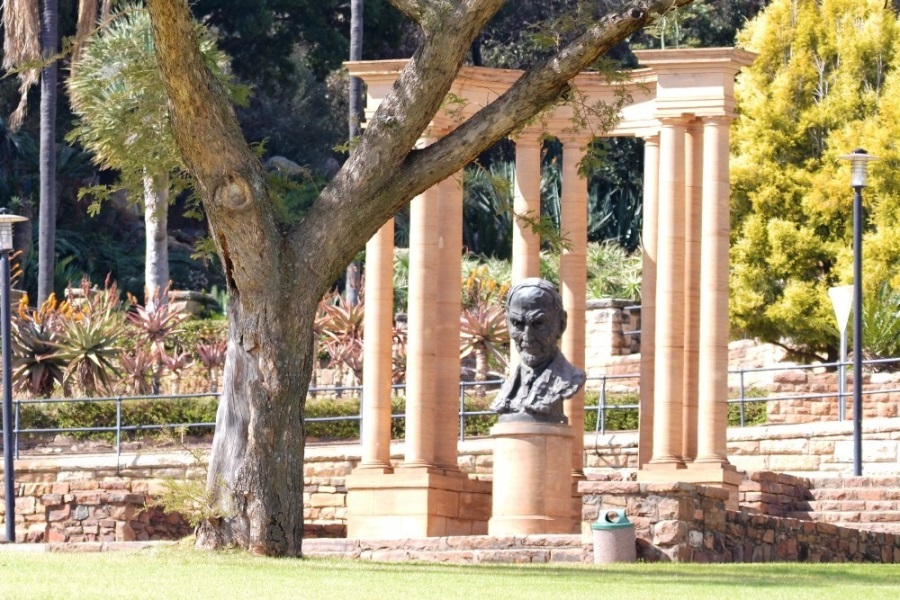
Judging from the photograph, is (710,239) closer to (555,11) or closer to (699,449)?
(699,449)

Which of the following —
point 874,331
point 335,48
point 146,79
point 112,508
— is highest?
point 335,48

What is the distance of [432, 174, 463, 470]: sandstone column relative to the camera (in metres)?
24.0

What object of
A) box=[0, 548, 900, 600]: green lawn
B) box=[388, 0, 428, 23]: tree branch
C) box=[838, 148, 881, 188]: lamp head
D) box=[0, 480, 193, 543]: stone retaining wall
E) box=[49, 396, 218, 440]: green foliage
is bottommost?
box=[0, 480, 193, 543]: stone retaining wall

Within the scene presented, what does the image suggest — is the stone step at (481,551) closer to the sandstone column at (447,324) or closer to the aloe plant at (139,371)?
the sandstone column at (447,324)

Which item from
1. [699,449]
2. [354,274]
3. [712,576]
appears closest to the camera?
[712,576]

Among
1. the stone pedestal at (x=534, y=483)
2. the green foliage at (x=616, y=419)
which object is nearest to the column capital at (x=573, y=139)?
the stone pedestal at (x=534, y=483)

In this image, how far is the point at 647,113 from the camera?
24.6 meters

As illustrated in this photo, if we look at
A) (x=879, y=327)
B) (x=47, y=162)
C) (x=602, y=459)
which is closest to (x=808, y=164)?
(x=879, y=327)

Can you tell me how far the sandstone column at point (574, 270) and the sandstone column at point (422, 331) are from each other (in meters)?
1.73

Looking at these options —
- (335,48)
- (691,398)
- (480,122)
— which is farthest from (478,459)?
(335,48)

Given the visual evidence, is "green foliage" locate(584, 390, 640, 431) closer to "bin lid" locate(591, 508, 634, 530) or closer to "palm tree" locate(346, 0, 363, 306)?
"palm tree" locate(346, 0, 363, 306)

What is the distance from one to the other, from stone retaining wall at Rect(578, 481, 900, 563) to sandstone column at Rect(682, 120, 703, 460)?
432cm

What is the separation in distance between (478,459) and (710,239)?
17.4 feet

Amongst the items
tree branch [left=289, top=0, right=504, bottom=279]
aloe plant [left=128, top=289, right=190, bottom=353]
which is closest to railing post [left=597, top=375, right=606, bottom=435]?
aloe plant [left=128, top=289, right=190, bottom=353]
